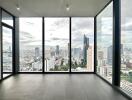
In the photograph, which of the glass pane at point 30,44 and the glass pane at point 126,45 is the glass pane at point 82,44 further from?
the glass pane at point 126,45

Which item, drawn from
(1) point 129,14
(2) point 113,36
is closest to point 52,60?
(2) point 113,36

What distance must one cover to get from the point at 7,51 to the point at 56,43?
100 inches

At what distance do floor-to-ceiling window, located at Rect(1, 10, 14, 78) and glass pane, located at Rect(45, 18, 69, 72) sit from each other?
5.90 feet

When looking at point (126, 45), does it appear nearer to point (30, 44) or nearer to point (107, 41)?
point (107, 41)

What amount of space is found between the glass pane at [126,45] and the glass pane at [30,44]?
16.3 feet

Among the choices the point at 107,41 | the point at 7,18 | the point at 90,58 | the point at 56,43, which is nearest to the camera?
the point at 107,41

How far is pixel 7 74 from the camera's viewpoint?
784 cm

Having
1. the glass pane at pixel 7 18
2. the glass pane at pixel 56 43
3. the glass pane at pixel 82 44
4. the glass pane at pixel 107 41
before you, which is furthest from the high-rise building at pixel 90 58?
the glass pane at pixel 7 18

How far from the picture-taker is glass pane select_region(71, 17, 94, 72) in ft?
29.5

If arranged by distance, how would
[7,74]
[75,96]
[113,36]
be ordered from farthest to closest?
[7,74]
[113,36]
[75,96]

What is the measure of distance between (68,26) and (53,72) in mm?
2525

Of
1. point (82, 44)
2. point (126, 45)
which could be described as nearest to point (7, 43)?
point (82, 44)

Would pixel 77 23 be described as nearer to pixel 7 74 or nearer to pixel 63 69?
pixel 63 69

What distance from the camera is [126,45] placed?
4.78 meters
